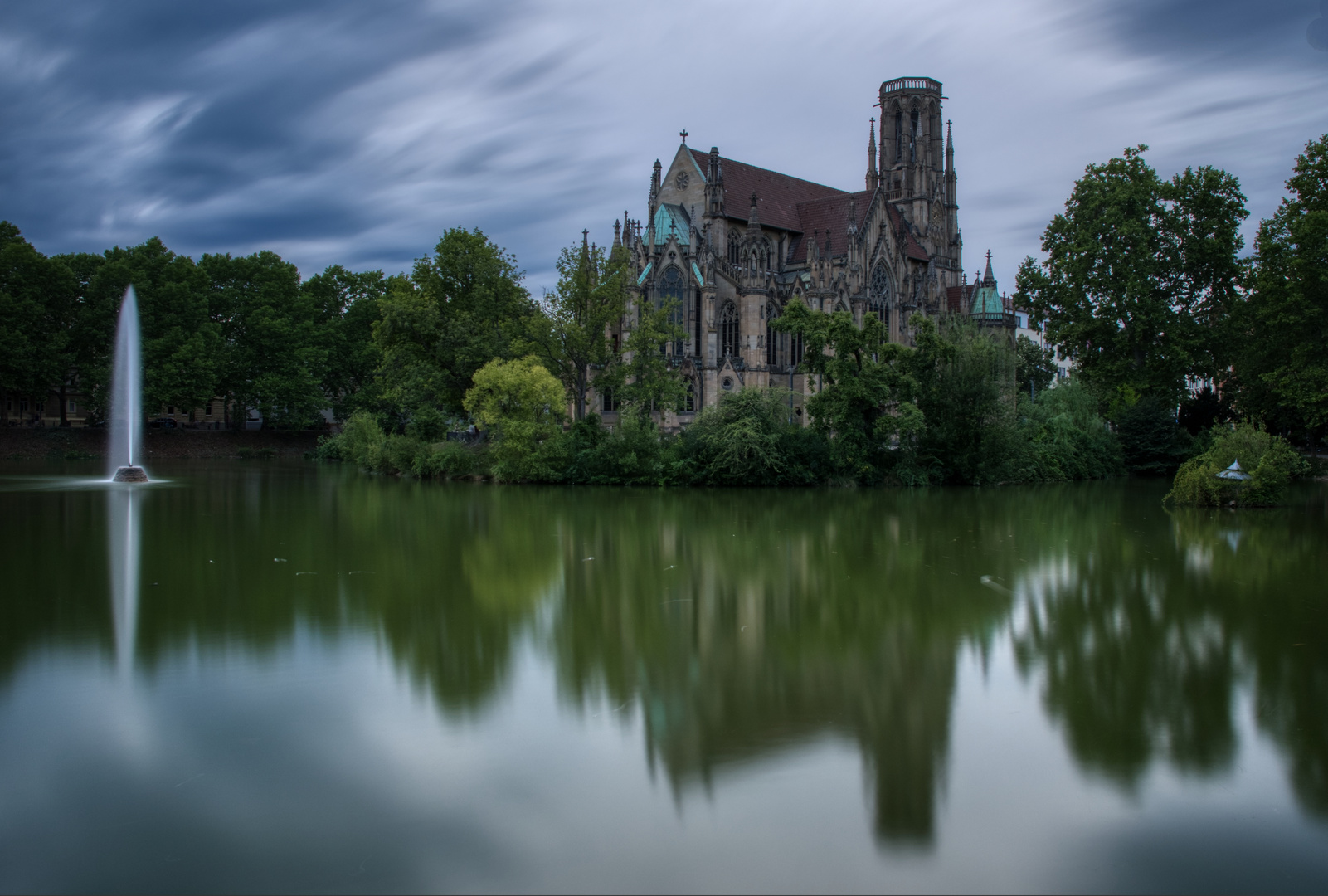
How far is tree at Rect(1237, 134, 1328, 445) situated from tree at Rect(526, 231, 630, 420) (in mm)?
24655

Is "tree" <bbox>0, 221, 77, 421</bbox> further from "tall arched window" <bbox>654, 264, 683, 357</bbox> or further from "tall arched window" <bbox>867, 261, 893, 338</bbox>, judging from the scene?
"tall arched window" <bbox>867, 261, 893, 338</bbox>

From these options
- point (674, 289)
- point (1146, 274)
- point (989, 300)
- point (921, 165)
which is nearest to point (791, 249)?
point (674, 289)

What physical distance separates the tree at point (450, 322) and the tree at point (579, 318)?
4.34 ft

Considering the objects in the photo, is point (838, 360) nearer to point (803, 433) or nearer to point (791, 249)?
point (803, 433)

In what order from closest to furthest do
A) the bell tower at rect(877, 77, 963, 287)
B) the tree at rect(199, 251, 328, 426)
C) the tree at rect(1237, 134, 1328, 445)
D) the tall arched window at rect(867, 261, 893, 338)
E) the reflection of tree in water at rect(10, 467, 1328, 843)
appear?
1. the reflection of tree in water at rect(10, 467, 1328, 843)
2. the tree at rect(1237, 134, 1328, 445)
3. the tree at rect(199, 251, 328, 426)
4. the tall arched window at rect(867, 261, 893, 338)
5. the bell tower at rect(877, 77, 963, 287)

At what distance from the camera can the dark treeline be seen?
3653cm

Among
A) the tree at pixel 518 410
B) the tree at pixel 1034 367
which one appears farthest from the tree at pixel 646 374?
the tree at pixel 1034 367

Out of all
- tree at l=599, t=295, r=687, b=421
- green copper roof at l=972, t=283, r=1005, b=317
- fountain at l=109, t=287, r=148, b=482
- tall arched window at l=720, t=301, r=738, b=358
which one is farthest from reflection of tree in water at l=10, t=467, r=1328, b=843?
green copper roof at l=972, t=283, r=1005, b=317

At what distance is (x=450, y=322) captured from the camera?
43.8 metres

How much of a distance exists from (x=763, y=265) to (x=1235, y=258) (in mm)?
25975

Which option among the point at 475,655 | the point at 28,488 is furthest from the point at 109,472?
the point at 475,655

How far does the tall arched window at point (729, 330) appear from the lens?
59281 millimetres

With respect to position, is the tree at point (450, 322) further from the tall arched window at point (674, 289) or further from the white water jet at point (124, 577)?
the white water jet at point (124, 577)

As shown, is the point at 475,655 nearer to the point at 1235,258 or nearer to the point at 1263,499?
the point at 1263,499
